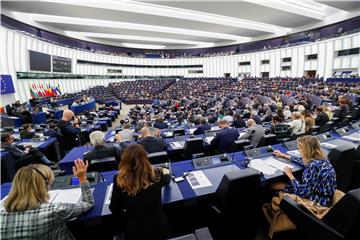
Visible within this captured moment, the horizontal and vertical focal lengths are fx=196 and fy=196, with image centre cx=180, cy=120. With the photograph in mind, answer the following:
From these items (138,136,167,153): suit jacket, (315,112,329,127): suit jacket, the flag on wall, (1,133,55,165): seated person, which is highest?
the flag on wall

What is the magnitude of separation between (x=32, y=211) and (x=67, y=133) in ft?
18.1

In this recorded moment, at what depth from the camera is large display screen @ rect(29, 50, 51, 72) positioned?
17547 mm

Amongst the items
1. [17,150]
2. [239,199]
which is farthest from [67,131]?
[239,199]

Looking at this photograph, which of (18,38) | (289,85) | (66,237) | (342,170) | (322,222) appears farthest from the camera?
(289,85)

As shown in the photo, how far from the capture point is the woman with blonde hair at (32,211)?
1.37 m

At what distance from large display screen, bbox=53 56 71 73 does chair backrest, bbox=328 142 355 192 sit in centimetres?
2514

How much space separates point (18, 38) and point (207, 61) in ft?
94.5

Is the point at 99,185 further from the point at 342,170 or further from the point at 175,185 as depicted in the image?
the point at 342,170

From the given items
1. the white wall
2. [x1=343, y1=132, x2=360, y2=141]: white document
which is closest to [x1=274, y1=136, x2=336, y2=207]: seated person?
[x1=343, y1=132, x2=360, y2=141]: white document

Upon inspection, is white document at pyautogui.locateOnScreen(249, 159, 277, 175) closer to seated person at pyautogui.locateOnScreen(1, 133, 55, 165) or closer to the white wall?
seated person at pyautogui.locateOnScreen(1, 133, 55, 165)

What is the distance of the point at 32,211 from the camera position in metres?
1.41

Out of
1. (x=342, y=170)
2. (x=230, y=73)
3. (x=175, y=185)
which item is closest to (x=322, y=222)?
(x=342, y=170)

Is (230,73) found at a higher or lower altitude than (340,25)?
lower

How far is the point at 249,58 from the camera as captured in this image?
31812 mm
